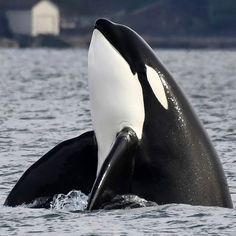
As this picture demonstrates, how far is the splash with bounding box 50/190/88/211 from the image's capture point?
12.6 meters

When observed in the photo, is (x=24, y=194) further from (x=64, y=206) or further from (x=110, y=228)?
(x=110, y=228)

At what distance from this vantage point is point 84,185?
1277 centimetres

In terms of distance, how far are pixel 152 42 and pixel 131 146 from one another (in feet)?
381

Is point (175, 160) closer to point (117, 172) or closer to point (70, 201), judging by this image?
point (117, 172)

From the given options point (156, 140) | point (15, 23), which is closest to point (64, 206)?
point (156, 140)

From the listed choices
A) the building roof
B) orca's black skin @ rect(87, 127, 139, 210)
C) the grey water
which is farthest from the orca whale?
the building roof

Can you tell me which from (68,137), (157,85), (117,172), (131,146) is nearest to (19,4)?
(68,137)

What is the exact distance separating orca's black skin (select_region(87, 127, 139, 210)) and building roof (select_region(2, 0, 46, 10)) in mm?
113768

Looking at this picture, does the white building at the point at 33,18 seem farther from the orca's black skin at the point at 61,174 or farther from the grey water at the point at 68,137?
the orca's black skin at the point at 61,174

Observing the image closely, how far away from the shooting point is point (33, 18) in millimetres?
124250

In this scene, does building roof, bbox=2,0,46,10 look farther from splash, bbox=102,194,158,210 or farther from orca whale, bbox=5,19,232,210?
splash, bbox=102,194,158,210

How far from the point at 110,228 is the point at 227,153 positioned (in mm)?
7206

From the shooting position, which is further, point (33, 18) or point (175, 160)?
point (33, 18)

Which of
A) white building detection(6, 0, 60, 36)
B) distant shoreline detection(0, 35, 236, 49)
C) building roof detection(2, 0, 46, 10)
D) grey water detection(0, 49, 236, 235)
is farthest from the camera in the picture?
building roof detection(2, 0, 46, 10)
